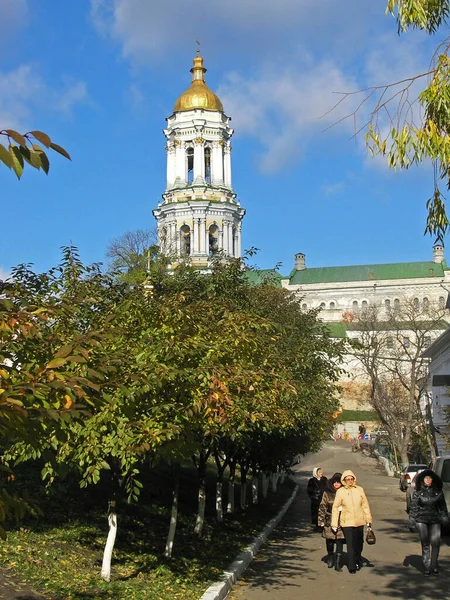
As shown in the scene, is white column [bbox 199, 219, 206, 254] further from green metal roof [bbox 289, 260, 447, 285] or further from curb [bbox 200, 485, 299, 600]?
curb [bbox 200, 485, 299, 600]

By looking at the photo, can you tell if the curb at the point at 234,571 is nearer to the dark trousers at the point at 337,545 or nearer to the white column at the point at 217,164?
the dark trousers at the point at 337,545

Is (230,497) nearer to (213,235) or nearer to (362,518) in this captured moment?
(362,518)

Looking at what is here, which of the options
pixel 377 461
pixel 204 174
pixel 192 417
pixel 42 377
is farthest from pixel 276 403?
pixel 204 174

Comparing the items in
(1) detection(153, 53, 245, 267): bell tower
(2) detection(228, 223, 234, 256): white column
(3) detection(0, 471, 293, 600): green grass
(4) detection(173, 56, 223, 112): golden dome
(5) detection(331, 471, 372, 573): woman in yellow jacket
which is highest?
(4) detection(173, 56, 223, 112): golden dome

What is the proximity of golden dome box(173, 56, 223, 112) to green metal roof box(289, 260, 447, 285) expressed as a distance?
4139 centimetres

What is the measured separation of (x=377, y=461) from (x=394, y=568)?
1977 inches

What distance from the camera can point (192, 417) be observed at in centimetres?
1096

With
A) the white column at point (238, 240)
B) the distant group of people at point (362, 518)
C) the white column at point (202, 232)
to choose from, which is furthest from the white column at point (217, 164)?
the distant group of people at point (362, 518)

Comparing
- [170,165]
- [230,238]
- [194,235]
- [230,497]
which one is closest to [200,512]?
[230,497]

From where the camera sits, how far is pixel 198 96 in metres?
80.9

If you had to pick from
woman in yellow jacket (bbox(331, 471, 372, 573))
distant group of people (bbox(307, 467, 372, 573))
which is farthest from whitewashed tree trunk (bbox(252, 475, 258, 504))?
woman in yellow jacket (bbox(331, 471, 372, 573))

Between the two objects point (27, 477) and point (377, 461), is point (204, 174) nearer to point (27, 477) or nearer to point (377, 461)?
point (377, 461)

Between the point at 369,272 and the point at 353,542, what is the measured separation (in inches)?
4244

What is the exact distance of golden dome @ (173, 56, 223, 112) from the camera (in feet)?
264
